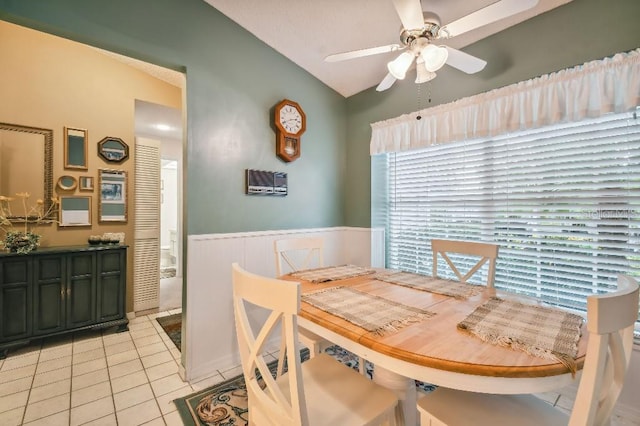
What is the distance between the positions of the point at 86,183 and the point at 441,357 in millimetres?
3654

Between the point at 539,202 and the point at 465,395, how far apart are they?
155 centimetres

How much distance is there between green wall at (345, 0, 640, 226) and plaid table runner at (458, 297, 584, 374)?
1.67 meters

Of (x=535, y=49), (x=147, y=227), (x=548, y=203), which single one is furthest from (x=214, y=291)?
(x=535, y=49)

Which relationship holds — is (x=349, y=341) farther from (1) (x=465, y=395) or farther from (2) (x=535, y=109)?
(2) (x=535, y=109)

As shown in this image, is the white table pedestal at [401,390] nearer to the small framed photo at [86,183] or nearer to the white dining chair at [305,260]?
the white dining chair at [305,260]

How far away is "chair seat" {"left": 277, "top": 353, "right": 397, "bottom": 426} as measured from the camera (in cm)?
103

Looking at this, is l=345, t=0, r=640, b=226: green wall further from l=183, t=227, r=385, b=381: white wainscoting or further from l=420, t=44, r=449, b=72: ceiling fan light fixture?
l=183, t=227, r=385, b=381: white wainscoting

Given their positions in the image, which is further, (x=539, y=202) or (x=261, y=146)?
(x=261, y=146)

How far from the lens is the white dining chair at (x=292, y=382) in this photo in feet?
2.81

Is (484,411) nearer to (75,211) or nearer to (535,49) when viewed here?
(535,49)

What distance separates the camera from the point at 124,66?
3156mm

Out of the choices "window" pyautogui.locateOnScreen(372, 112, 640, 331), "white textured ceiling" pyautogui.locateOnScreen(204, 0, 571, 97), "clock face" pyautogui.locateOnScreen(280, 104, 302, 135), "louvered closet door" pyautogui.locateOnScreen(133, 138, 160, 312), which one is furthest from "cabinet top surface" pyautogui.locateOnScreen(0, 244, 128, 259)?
"window" pyautogui.locateOnScreen(372, 112, 640, 331)

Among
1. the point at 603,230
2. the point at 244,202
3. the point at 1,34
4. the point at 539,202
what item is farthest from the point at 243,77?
the point at 603,230

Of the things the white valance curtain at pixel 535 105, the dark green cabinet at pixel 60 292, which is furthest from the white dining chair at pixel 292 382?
the dark green cabinet at pixel 60 292
